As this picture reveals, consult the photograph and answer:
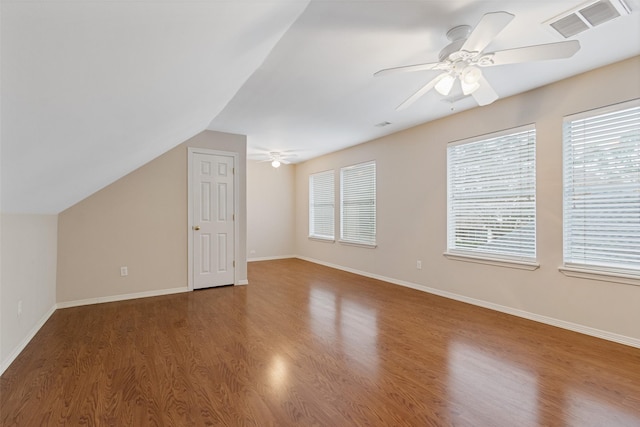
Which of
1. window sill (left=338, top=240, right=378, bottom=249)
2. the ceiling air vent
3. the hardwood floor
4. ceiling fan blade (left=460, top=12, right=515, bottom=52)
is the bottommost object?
the hardwood floor

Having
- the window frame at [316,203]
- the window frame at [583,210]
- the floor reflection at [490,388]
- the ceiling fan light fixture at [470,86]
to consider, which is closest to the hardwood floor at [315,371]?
the floor reflection at [490,388]

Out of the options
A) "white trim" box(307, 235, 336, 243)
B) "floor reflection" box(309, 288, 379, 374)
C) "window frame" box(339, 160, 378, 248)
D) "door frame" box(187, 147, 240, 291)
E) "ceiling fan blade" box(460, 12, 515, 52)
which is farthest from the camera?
"white trim" box(307, 235, 336, 243)

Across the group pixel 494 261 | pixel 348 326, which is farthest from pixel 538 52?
pixel 348 326

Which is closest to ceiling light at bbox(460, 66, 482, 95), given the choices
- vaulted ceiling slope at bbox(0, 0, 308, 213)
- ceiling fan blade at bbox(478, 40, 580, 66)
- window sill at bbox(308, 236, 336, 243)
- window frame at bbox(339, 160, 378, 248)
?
ceiling fan blade at bbox(478, 40, 580, 66)

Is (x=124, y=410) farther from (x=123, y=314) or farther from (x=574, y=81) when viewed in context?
(x=574, y=81)

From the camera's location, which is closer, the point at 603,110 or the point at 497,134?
the point at 603,110

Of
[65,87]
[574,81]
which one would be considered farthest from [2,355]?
[574,81]

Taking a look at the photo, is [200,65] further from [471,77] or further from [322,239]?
[322,239]

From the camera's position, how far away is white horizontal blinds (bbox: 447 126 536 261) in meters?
3.47

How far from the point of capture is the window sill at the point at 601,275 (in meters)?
2.71

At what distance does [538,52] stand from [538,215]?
2033 millimetres

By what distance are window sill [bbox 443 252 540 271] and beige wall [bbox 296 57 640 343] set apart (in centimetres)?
5

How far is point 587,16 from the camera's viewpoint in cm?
205

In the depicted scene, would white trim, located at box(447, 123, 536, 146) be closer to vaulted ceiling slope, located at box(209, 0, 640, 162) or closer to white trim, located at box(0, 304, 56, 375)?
vaulted ceiling slope, located at box(209, 0, 640, 162)
